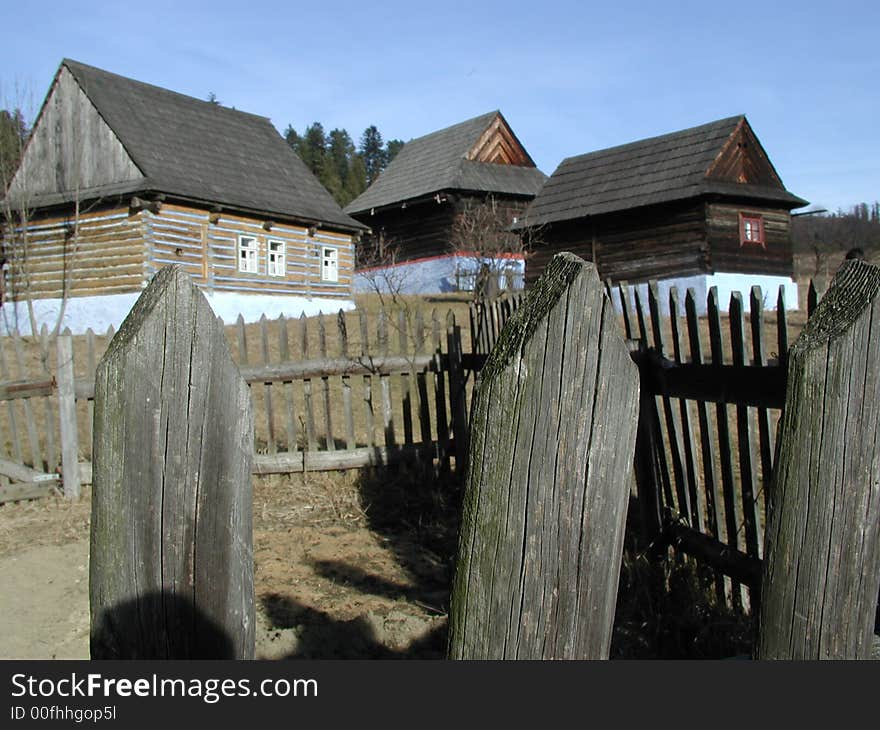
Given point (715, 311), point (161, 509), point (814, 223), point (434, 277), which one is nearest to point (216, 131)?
point (434, 277)

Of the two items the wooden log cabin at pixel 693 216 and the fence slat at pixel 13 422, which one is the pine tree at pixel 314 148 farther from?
the fence slat at pixel 13 422

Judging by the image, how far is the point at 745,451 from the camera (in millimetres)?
3457

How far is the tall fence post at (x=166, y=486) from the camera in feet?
4.63

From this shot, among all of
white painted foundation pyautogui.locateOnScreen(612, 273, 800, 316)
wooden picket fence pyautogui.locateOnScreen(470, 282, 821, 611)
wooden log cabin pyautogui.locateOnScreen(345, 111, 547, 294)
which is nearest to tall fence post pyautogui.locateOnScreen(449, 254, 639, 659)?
wooden picket fence pyautogui.locateOnScreen(470, 282, 821, 611)

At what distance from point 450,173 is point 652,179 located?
11042mm

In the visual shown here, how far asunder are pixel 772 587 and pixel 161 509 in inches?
45.2

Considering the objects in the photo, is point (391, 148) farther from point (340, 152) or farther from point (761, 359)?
point (761, 359)

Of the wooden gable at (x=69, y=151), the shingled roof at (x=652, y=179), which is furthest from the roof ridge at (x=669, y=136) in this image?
the wooden gable at (x=69, y=151)

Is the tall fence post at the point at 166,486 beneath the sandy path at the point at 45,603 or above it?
above

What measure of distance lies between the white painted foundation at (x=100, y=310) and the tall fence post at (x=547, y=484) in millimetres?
19102

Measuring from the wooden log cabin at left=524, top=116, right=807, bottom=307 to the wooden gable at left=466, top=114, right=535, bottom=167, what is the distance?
33.4 ft

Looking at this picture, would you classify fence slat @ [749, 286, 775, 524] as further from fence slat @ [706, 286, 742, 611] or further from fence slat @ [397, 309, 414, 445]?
fence slat @ [397, 309, 414, 445]

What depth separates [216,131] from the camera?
83.1 feet

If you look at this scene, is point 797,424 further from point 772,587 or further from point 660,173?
point 660,173
